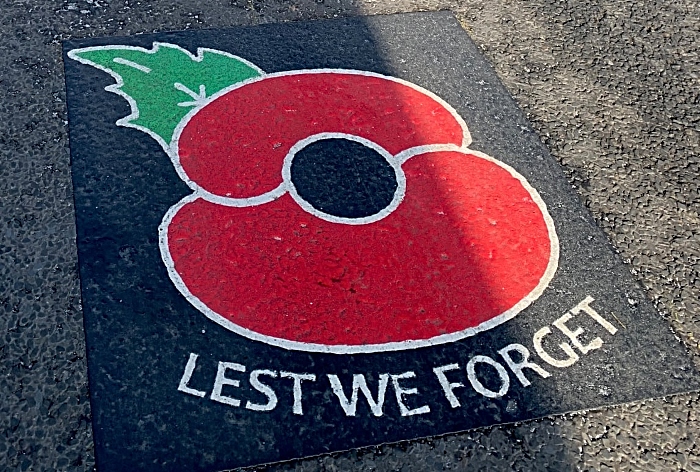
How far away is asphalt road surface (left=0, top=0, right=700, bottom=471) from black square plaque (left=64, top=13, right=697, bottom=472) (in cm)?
8

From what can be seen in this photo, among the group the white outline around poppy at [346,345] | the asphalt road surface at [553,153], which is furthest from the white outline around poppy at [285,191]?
the asphalt road surface at [553,153]

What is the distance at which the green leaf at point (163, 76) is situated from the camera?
143 inches

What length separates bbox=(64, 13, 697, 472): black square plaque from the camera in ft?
8.57

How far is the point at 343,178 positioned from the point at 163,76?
1146 millimetres

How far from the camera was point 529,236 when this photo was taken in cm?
325

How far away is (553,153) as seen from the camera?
3.66 meters

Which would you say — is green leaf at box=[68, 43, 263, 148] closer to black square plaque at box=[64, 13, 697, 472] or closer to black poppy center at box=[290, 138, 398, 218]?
black square plaque at box=[64, 13, 697, 472]

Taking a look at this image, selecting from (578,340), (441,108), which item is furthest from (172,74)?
(578,340)

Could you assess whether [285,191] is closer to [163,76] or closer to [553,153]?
[163,76]

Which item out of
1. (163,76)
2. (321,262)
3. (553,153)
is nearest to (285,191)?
(321,262)

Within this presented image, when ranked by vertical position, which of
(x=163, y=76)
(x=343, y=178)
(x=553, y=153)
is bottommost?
(x=163, y=76)

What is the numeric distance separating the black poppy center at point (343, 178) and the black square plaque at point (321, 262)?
11 mm

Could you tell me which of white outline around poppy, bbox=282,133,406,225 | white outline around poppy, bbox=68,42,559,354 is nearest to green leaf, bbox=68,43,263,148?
white outline around poppy, bbox=68,42,559,354

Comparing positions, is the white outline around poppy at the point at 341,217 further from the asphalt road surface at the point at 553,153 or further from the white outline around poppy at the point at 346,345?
the asphalt road surface at the point at 553,153
